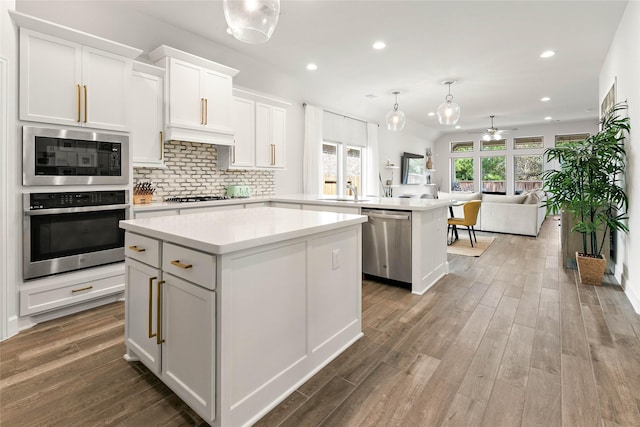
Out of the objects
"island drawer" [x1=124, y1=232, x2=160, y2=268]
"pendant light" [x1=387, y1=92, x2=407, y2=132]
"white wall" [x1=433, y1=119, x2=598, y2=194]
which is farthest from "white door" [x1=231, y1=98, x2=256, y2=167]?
"white wall" [x1=433, y1=119, x2=598, y2=194]

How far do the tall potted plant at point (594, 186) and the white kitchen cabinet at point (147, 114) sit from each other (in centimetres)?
447

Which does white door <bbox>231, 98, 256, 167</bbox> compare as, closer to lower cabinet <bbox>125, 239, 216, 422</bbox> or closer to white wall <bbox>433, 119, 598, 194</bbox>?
lower cabinet <bbox>125, 239, 216, 422</bbox>

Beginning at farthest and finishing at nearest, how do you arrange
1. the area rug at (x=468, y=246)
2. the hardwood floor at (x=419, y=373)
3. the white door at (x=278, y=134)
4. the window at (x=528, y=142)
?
the window at (x=528, y=142), the area rug at (x=468, y=246), the white door at (x=278, y=134), the hardwood floor at (x=419, y=373)

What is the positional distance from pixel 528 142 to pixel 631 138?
7.99 meters

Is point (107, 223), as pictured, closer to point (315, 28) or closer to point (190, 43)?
point (190, 43)

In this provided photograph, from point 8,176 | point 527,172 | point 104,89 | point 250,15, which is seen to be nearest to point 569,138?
point 527,172

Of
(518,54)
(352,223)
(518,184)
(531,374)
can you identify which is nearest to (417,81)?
(518,54)

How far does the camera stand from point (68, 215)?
8.80 ft

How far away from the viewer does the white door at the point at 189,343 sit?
1397 mm

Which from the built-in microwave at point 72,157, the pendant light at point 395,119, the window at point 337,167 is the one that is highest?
the pendant light at point 395,119

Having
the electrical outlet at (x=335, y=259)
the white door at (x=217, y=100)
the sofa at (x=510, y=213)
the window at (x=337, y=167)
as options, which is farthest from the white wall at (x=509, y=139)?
the electrical outlet at (x=335, y=259)

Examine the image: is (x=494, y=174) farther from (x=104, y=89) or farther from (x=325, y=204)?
(x=104, y=89)

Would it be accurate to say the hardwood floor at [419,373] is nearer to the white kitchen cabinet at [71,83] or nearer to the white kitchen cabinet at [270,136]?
the white kitchen cabinet at [71,83]

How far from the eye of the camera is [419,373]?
192 cm
